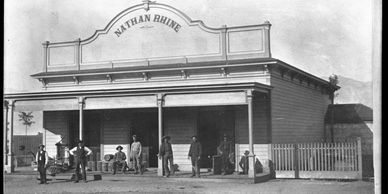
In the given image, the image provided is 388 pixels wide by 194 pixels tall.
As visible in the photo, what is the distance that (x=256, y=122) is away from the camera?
656 inches

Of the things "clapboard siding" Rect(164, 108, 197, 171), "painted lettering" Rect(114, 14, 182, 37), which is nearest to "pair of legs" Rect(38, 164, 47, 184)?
"clapboard siding" Rect(164, 108, 197, 171)

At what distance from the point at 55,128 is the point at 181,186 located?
765 cm

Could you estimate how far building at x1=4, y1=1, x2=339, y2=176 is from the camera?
53.9ft

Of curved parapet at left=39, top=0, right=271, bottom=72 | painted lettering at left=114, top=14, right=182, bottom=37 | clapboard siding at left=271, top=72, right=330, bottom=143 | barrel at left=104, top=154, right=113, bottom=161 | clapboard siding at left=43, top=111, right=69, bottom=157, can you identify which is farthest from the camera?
clapboard siding at left=43, top=111, right=69, bottom=157

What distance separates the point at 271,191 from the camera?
41.4 feet

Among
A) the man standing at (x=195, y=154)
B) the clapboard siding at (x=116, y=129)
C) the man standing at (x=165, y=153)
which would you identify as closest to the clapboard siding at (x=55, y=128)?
the clapboard siding at (x=116, y=129)

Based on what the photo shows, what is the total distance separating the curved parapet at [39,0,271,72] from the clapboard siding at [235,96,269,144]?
165 centimetres

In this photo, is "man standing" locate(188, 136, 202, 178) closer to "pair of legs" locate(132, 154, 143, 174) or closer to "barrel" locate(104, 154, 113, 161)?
"pair of legs" locate(132, 154, 143, 174)

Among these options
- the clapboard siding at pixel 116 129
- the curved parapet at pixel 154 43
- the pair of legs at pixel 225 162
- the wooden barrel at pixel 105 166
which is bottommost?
the wooden barrel at pixel 105 166

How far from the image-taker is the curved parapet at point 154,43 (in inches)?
681

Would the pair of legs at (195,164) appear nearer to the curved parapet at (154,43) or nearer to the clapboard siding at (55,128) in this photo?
the curved parapet at (154,43)

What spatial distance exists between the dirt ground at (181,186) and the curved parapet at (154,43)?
4575 mm

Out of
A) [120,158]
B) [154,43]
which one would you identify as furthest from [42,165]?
[154,43]

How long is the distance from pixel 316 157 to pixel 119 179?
6190mm
